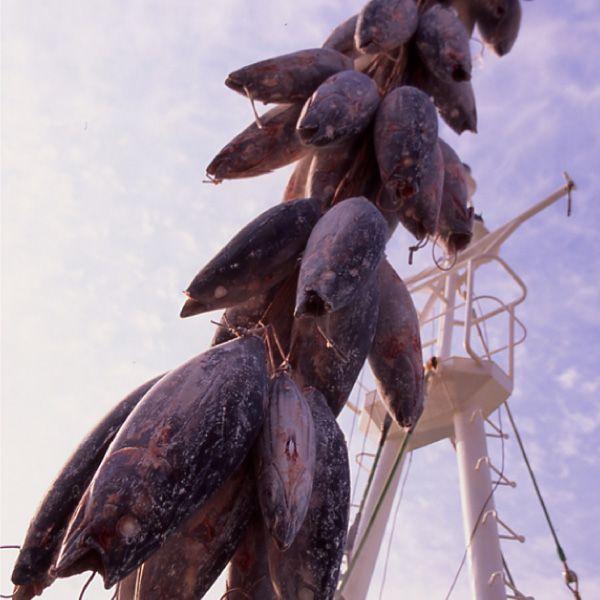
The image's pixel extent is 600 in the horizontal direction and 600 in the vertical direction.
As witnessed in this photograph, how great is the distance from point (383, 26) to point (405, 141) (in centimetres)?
28

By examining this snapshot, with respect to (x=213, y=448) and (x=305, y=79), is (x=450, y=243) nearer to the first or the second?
(x=305, y=79)

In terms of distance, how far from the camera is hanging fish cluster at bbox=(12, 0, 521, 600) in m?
0.79

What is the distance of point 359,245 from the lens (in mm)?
1010

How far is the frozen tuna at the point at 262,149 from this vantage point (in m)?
1.32

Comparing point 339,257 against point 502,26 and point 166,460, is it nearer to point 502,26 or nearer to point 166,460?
point 166,460

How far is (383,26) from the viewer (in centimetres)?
134

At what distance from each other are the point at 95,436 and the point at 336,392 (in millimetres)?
322

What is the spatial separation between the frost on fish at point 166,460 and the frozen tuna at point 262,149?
0.49 m

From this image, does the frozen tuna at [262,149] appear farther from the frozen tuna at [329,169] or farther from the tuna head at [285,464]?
the tuna head at [285,464]

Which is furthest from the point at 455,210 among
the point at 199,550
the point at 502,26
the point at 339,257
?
the point at 199,550

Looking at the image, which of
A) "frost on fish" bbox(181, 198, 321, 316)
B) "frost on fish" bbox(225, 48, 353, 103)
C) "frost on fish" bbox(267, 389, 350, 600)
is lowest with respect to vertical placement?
"frost on fish" bbox(267, 389, 350, 600)

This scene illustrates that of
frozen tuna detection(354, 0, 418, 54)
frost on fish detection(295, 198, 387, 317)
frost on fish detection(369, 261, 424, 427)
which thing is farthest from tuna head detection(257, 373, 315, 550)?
frozen tuna detection(354, 0, 418, 54)

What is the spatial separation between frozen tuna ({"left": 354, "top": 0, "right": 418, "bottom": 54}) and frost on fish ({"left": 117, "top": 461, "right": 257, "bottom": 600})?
0.80 meters

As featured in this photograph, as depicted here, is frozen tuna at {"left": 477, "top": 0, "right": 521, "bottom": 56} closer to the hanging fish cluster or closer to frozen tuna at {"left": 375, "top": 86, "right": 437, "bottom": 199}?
the hanging fish cluster
